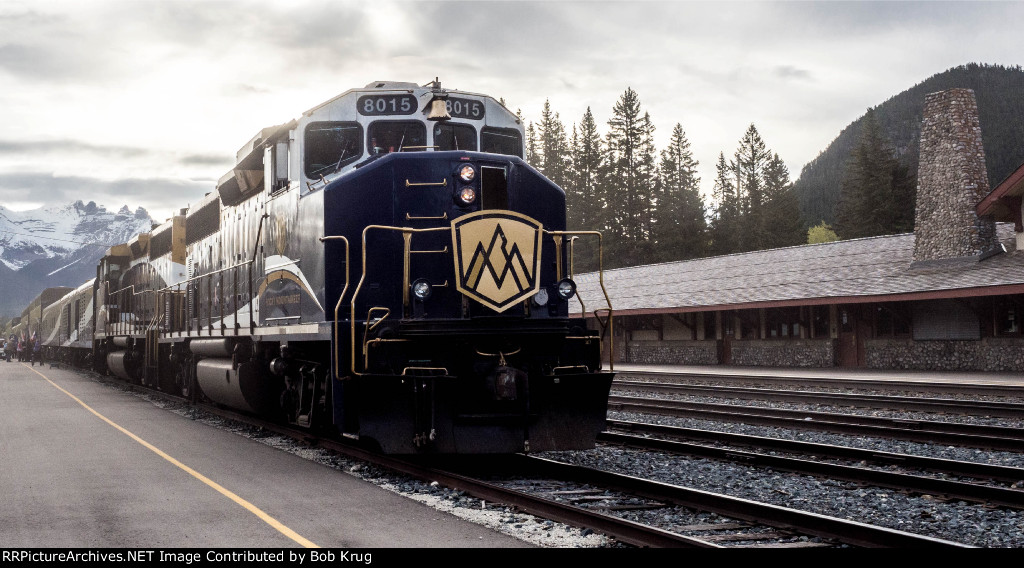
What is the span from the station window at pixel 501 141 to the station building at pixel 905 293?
1358cm

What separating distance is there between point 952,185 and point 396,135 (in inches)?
935

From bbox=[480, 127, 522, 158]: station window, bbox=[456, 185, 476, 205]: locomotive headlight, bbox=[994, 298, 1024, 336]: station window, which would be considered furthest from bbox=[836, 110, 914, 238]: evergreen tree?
bbox=[456, 185, 476, 205]: locomotive headlight

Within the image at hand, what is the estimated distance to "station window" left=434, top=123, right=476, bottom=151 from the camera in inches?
380

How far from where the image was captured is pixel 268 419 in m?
13.4

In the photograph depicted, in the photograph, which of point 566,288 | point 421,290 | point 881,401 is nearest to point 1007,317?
point 881,401

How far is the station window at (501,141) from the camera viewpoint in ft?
32.8

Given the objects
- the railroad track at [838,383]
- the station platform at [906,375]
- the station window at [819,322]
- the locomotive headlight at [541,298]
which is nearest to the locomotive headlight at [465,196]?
the locomotive headlight at [541,298]

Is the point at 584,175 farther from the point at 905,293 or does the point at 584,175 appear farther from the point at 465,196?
the point at 465,196

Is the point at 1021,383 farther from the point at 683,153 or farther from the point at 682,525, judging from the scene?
the point at 683,153

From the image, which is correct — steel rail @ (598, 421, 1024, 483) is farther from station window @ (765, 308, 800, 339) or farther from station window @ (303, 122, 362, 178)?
station window @ (765, 308, 800, 339)

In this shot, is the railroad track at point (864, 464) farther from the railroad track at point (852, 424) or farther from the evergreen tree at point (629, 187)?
the evergreen tree at point (629, 187)

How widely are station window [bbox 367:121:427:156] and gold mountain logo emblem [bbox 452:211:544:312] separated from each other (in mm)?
1626

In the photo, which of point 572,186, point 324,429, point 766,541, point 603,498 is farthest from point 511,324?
point 572,186
